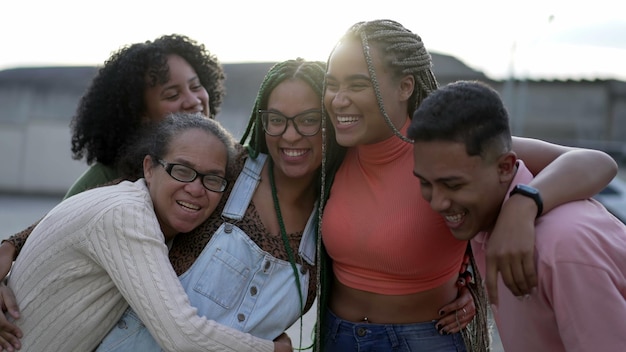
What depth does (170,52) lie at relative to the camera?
12.2 feet

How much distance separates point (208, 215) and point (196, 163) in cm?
→ 21

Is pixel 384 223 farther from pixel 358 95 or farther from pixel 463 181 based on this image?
pixel 463 181

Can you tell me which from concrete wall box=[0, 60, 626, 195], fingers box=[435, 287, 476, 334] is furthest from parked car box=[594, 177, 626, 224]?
fingers box=[435, 287, 476, 334]

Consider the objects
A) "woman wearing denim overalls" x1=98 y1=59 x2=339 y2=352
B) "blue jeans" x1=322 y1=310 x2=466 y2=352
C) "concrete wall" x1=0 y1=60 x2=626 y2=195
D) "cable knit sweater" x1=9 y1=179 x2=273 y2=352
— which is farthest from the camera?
"concrete wall" x1=0 y1=60 x2=626 y2=195

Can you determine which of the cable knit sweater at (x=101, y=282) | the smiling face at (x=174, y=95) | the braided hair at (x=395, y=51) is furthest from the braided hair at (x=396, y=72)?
the smiling face at (x=174, y=95)

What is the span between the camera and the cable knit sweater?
2.34 meters

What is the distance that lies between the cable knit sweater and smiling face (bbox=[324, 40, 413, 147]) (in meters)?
0.79

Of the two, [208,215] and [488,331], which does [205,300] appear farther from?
[488,331]

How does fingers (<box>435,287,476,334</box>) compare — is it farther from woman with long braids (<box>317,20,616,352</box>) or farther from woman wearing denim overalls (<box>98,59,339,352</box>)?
woman wearing denim overalls (<box>98,59,339,352</box>)

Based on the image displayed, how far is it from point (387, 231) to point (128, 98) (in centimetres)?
162

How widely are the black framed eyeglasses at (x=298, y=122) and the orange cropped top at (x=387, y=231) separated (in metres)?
0.22

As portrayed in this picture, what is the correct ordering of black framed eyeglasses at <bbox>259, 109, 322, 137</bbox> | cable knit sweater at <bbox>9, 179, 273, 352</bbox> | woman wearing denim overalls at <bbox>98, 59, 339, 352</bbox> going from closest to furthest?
cable knit sweater at <bbox>9, 179, 273, 352</bbox>
woman wearing denim overalls at <bbox>98, 59, 339, 352</bbox>
black framed eyeglasses at <bbox>259, 109, 322, 137</bbox>

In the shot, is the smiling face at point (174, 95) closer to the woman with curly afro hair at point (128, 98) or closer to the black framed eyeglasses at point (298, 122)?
the woman with curly afro hair at point (128, 98)

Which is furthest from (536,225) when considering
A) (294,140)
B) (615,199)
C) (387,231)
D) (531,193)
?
(615,199)
